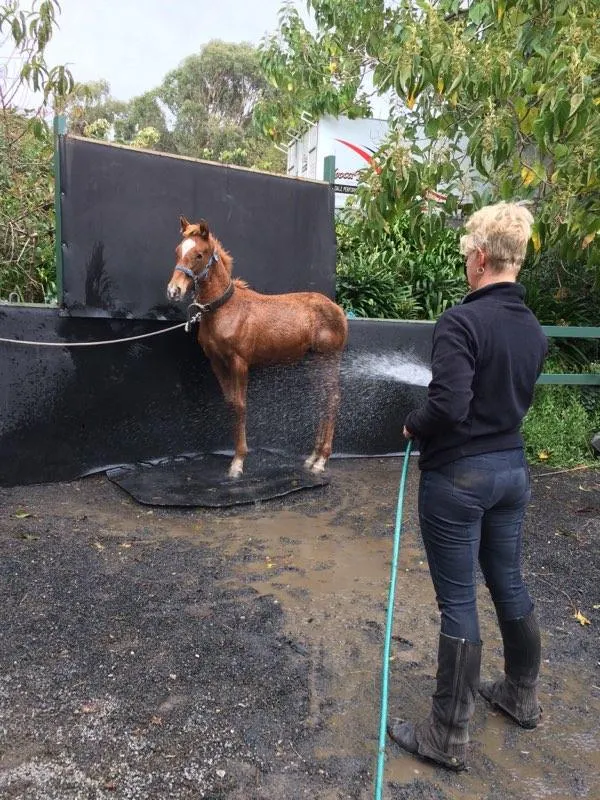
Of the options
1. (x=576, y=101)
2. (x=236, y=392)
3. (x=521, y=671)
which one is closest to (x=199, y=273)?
(x=236, y=392)

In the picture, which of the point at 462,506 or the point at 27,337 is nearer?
the point at 462,506

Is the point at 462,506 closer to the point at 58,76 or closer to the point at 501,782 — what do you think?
the point at 501,782

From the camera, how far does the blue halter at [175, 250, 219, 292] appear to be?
5.03 meters

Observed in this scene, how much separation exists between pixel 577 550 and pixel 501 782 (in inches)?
101

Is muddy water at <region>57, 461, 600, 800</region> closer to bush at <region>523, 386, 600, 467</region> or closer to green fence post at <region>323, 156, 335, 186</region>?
bush at <region>523, 386, 600, 467</region>

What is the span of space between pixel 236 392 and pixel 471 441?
3.54 m

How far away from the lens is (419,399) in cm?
695

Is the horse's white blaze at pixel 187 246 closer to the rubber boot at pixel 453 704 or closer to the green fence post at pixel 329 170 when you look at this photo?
the green fence post at pixel 329 170

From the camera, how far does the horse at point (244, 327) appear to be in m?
5.14

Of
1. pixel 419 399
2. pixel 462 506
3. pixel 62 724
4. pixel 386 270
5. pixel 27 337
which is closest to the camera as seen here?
pixel 462 506

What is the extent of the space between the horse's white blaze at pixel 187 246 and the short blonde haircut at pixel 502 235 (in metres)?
3.05

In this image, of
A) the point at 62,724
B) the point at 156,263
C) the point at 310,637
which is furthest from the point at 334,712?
the point at 156,263

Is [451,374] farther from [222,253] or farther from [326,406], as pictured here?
[326,406]

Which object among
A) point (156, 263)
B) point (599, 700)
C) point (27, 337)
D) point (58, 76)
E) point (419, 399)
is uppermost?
point (58, 76)
